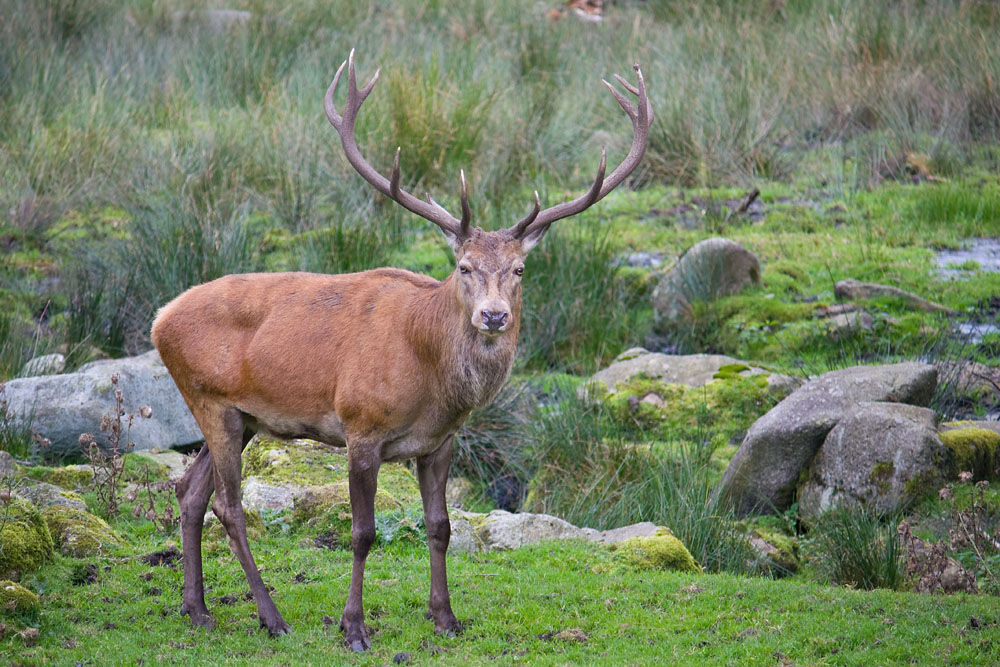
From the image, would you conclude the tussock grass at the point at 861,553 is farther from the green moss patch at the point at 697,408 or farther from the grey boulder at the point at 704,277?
the grey boulder at the point at 704,277

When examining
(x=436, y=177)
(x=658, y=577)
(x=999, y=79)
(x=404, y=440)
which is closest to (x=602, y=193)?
(x=404, y=440)

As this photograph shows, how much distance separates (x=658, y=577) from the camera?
648 centimetres

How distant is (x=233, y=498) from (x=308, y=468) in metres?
2.26

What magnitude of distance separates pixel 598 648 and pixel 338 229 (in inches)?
260

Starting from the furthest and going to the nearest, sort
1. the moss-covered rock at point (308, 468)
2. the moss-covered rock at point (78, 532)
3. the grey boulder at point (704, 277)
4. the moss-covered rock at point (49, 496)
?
the grey boulder at point (704, 277)
the moss-covered rock at point (308, 468)
the moss-covered rock at point (49, 496)
the moss-covered rock at point (78, 532)

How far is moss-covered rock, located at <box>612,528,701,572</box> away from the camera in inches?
267

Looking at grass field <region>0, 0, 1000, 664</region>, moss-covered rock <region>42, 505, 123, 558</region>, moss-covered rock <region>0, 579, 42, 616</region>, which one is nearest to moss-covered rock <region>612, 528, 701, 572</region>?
grass field <region>0, 0, 1000, 664</region>

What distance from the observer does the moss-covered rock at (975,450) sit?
25.5 feet

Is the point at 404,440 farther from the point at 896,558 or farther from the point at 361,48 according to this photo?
the point at 361,48

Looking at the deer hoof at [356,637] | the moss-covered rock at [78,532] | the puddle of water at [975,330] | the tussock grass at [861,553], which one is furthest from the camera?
the puddle of water at [975,330]

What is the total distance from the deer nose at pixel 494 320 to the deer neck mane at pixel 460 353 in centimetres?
24

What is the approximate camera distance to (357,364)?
5730mm

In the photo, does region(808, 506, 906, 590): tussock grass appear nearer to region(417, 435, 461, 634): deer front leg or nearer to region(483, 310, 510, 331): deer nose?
region(417, 435, 461, 634): deer front leg

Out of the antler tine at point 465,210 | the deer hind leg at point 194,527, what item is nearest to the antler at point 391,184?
the antler tine at point 465,210
